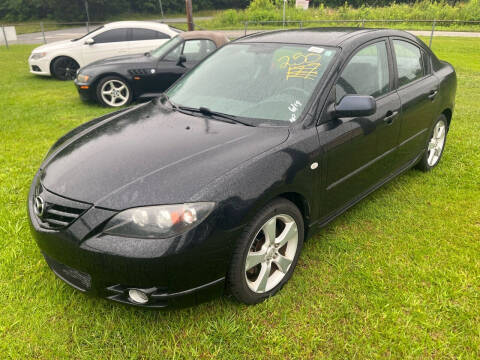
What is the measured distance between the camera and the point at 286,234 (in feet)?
8.21

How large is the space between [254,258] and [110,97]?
6.10 meters

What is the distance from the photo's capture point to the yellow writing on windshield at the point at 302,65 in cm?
280

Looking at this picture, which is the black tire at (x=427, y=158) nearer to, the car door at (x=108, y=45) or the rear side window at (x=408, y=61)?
the rear side window at (x=408, y=61)

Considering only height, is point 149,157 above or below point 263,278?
above

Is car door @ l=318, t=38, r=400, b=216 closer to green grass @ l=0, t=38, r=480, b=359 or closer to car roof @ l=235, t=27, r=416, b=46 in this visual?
car roof @ l=235, t=27, r=416, b=46

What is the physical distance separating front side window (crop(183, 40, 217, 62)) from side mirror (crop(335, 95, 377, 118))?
5353mm

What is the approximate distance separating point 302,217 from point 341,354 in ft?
2.92

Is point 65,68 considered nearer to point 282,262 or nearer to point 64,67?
point 64,67

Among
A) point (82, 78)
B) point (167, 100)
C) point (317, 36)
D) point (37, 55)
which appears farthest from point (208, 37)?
point (37, 55)

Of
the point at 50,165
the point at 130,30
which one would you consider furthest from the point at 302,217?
the point at 130,30

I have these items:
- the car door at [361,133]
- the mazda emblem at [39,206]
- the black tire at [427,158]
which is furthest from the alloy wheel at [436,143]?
the mazda emblem at [39,206]

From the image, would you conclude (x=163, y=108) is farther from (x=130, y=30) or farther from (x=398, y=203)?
(x=130, y=30)

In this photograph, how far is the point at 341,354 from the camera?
2.12 meters

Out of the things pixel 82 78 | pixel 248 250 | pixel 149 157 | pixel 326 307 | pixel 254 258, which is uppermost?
pixel 149 157
